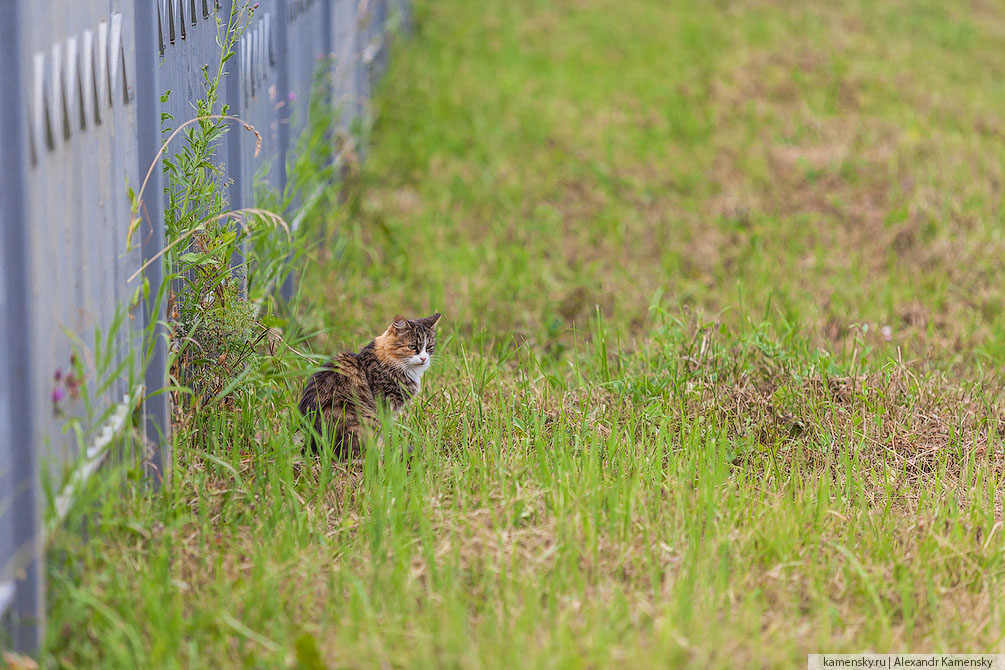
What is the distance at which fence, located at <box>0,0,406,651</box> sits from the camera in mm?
2309

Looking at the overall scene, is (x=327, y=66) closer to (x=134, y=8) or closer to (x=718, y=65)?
(x=134, y=8)

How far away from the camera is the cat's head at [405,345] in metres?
3.81

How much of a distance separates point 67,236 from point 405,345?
1.47m

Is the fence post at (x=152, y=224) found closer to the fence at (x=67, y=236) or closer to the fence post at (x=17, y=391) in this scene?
the fence at (x=67, y=236)

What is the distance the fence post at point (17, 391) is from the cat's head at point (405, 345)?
1.55 meters

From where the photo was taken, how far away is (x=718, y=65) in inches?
414

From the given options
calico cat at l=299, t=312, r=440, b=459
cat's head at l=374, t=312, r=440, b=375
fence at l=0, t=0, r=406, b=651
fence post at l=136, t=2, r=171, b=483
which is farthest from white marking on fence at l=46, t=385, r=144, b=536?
cat's head at l=374, t=312, r=440, b=375

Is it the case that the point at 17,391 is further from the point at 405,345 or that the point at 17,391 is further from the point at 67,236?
the point at 405,345

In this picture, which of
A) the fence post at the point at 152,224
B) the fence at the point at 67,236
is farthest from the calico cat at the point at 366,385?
the fence at the point at 67,236

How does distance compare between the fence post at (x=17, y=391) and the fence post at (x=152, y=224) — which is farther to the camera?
the fence post at (x=152, y=224)

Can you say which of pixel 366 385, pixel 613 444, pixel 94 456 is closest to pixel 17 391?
pixel 94 456

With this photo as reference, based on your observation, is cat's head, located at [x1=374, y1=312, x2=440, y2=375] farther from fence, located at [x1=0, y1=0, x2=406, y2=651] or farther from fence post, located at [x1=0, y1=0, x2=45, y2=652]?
fence post, located at [x1=0, y1=0, x2=45, y2=652]

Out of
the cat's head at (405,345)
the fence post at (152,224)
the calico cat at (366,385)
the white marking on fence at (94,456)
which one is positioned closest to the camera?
the white marking on fence at (94,456)

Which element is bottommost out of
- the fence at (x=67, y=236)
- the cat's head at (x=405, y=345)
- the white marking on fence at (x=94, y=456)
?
the cat's head at (x=405, y=345)
